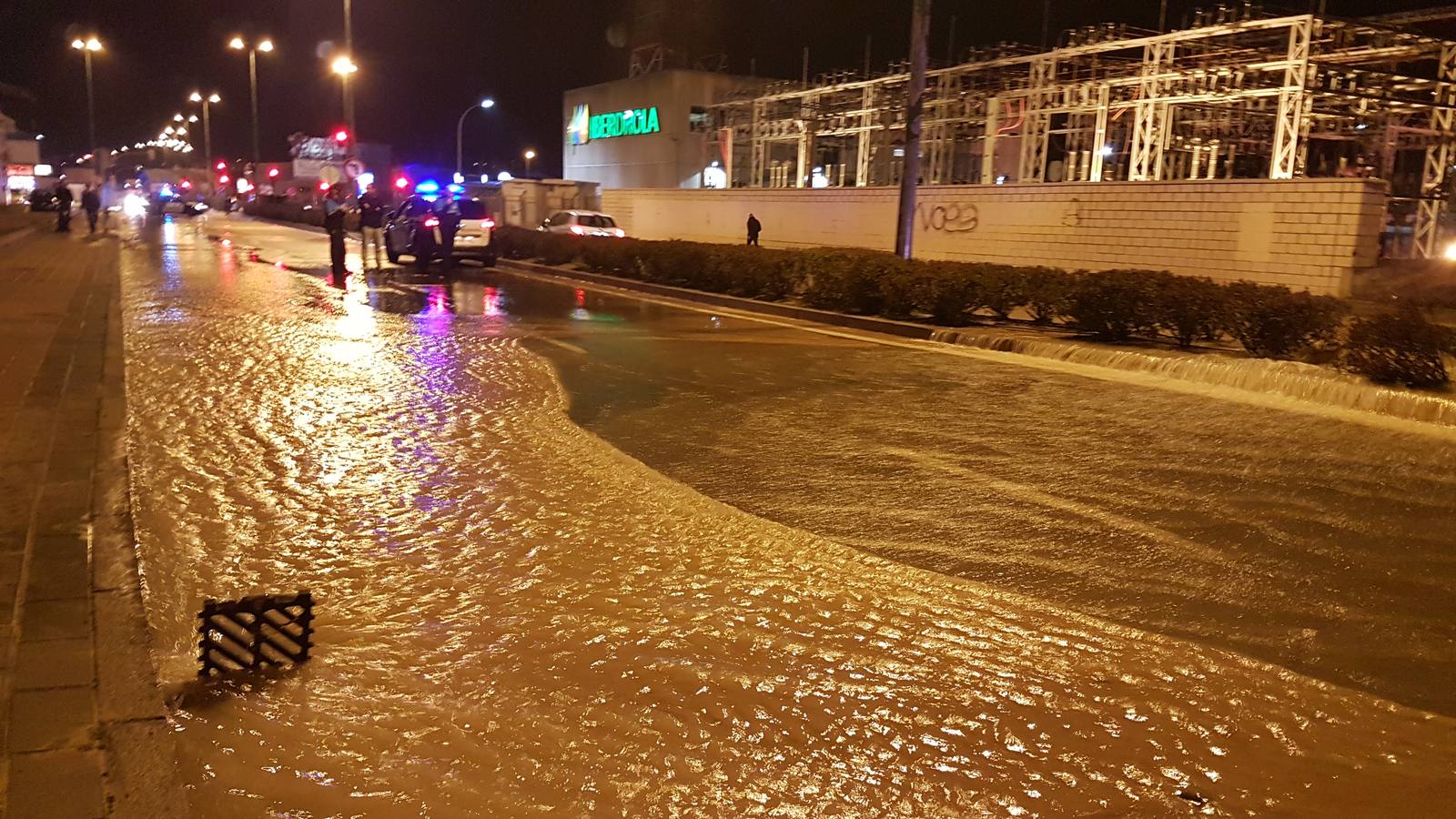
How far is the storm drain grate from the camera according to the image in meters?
4.36

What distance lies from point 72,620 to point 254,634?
0.90m

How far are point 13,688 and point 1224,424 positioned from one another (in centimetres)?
934

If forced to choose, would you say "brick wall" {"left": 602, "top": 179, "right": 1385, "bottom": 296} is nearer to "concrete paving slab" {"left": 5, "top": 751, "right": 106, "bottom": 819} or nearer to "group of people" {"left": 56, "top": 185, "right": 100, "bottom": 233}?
"concrete paving slab" {"left": 5, "top": 751, "right": 106, "bottom": 819}

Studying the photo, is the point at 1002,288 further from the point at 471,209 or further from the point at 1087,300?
the point at 471,209

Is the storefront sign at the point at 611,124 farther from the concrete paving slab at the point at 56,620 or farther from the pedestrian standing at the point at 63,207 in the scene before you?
the concrete paving slab at the point at 56,620

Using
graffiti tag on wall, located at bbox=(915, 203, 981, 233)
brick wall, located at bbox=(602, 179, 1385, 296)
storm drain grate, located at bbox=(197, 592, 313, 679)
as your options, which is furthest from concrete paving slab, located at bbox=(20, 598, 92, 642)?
graffiti tag on wall, located at bbox=(915, 203, 981, 233)

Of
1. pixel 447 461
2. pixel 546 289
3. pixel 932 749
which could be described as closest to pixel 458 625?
pixel 932 749

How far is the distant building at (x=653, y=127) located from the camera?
49.4 metres

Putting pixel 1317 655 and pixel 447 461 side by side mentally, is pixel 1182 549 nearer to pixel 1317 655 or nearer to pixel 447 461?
pixel 1317 655

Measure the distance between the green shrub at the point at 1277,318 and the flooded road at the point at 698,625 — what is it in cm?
291

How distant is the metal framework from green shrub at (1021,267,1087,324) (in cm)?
783

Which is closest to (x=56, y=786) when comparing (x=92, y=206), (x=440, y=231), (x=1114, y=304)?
(x=1114, y=304)

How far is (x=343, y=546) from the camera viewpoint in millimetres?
5984

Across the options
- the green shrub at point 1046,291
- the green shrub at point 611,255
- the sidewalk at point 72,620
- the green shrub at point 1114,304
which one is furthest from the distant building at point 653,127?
the sidewalk at point 72,620
